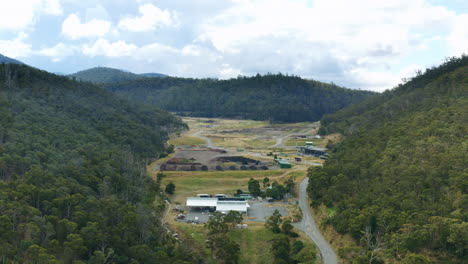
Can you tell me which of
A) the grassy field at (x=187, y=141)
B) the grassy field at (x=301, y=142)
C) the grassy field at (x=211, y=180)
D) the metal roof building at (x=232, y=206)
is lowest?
the metal roof building at (x=232, y=206)

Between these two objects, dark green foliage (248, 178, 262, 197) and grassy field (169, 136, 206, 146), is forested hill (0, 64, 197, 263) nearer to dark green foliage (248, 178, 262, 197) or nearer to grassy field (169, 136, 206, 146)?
dark green foliage (248, 178, 262, 197)

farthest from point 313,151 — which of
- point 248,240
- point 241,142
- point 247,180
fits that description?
point 248,240

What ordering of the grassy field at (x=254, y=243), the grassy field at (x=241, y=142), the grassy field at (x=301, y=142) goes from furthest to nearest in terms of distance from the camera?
1. the grassy field at (x=301, y=142)
2. the grassy field at (x=241, y=142)
3. the grassy field at (x=254, y=243)

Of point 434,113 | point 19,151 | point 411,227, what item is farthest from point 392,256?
point 19,151

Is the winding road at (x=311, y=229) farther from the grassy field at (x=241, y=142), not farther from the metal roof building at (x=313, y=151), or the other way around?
the grassy field at (x=241, y=142)

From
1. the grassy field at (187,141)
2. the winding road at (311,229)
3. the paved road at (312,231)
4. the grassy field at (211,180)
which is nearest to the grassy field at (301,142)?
the grassy field at (187,141)

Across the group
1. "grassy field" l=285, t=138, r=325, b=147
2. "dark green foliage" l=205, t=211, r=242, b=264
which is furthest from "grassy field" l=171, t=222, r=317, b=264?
"grassy field" l=285, t=138, r=325, b=147

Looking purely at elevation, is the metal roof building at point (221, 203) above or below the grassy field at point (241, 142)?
below

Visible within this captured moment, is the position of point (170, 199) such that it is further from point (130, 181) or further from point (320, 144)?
point (320, 144)
